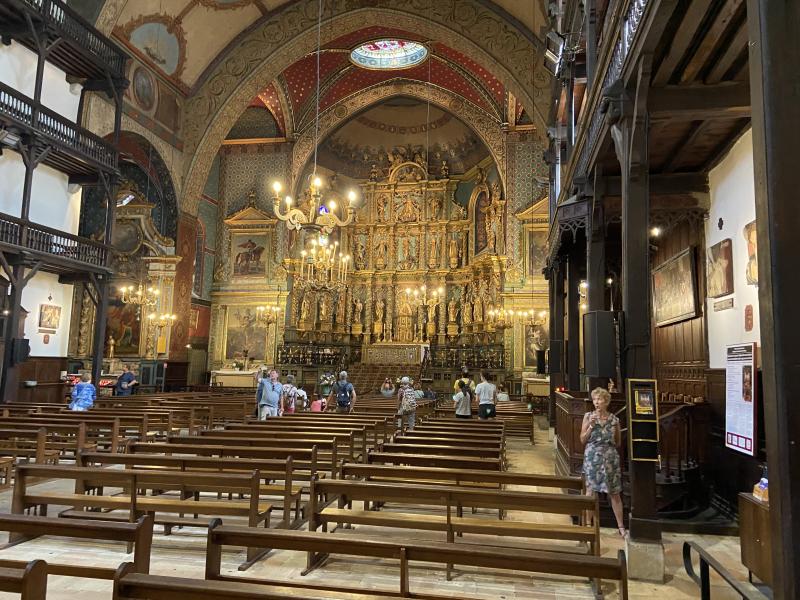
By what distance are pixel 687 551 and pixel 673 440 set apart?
419cm

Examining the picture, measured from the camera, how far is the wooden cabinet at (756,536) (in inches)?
152

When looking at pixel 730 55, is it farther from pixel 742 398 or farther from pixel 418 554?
pixel 418 554

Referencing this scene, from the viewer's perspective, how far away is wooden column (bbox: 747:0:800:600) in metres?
2.36

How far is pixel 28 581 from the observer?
2.15m

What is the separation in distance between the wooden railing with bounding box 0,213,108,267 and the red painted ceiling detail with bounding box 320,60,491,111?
15.7 m

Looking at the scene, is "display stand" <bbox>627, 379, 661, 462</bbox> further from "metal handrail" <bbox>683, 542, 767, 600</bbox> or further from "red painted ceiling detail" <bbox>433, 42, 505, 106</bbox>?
"red painted ceiling detail" <bbox>433, 42, 505, 106</bbox>

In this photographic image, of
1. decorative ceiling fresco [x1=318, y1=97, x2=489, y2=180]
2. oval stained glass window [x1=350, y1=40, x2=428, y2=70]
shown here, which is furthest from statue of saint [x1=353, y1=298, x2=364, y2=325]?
oval stained glass window [x1=350, y1=40, x2=428, y2=70]

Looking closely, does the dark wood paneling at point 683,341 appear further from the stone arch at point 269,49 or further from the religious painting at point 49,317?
the religious painting at point 49,317

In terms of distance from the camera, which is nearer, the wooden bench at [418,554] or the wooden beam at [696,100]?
the wooden bench at [418,554]

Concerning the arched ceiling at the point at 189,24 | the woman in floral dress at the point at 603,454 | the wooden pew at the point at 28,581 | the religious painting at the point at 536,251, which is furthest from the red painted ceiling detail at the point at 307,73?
the wooden pew at the point at 28,581

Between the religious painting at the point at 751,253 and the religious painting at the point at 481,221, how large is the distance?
66.6 ft

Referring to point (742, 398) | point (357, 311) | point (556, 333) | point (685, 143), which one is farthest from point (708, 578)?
point (357, 311)

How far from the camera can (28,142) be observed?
13.0m

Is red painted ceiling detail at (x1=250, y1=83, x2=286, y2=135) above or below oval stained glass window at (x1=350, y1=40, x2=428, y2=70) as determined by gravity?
below
